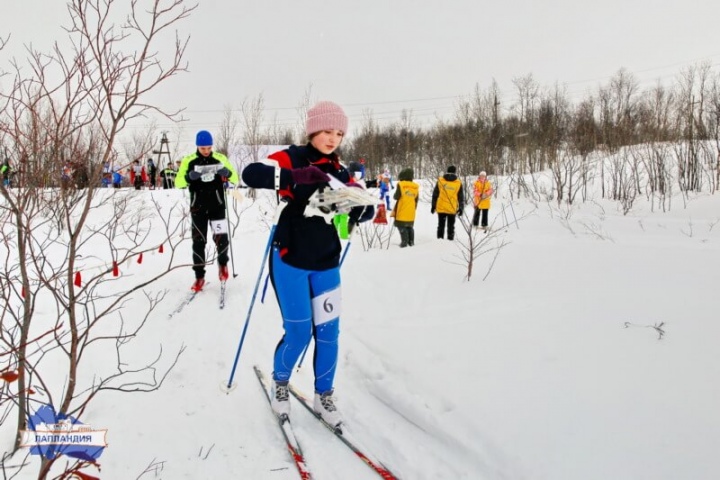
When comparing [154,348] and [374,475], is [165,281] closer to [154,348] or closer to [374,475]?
[154,348]

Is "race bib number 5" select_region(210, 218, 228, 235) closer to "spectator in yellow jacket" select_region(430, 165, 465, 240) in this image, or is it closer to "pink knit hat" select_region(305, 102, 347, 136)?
"pink knit hat" select_region(305, 102, 347, 136)

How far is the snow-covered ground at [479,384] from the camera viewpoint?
7.06 ft

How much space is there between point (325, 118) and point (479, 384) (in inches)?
79.9

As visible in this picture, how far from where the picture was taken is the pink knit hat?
2416mm

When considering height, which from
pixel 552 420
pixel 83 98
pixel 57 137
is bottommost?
pixel 552 420

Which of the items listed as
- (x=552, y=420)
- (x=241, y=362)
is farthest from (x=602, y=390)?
(x=241, y=362)

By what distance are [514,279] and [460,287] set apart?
608 mm

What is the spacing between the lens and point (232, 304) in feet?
16.0

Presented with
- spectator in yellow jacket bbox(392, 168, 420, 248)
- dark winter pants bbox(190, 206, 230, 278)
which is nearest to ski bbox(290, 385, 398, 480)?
dark winter pants bbox(190, 206, 230, 278)

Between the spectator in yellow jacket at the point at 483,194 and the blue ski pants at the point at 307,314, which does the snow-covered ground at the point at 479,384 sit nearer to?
the blue ski pants at the point at 307,314

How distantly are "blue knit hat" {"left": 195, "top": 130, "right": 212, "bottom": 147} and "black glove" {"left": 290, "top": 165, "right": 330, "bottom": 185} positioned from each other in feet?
10.7

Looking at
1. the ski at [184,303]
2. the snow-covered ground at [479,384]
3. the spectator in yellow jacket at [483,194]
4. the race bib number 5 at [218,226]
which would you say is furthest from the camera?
the spectator in yellow jacket at [483,194]

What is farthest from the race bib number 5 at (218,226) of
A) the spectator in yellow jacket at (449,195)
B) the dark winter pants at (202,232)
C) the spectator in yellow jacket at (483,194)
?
the spectator in yellow jacket at (483,194)

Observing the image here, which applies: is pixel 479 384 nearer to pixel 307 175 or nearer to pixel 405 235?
pixel 307 175
